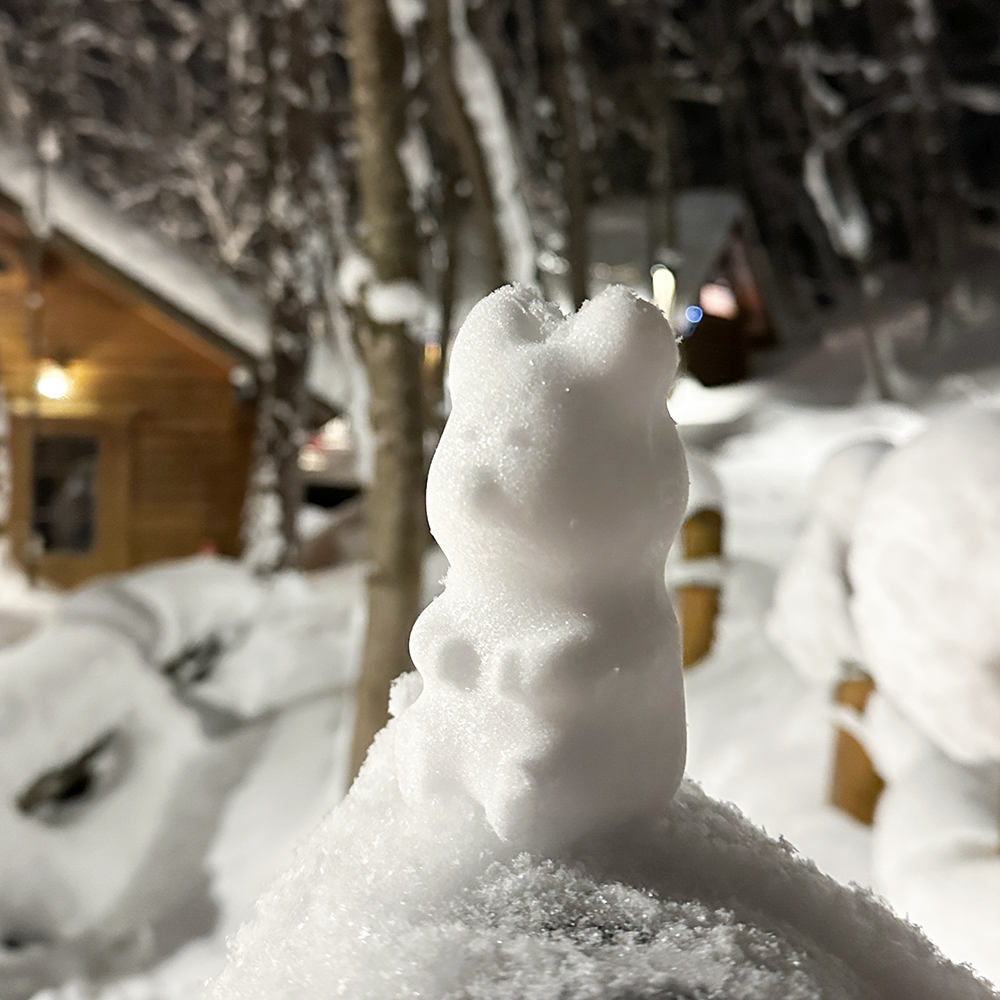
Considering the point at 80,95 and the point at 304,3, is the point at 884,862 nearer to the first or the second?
Result: the point at 304,3

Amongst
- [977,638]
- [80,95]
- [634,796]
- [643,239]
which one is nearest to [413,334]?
[977,638]

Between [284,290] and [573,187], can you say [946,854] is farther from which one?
[284,290]

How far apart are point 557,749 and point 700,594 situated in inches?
194

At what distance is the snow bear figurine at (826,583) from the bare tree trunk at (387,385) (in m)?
1.73

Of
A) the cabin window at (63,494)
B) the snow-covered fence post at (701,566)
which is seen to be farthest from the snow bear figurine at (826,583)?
the cabin window at (63,494)

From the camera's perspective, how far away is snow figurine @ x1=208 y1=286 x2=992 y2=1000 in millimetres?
915

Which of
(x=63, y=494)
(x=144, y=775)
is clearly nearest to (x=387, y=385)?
(x=144, y=775)

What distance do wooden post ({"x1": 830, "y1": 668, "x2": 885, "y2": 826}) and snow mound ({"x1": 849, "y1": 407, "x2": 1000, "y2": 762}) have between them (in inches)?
39.4

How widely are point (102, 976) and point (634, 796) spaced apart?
169 inches

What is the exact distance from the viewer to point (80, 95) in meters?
19.9

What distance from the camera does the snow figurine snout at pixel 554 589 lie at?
100 cm

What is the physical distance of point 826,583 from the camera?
3654 mm

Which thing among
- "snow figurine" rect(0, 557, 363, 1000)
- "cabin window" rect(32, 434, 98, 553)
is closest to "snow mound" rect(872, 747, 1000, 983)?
"snow figurine" rect(0, 557, 363, 1000)

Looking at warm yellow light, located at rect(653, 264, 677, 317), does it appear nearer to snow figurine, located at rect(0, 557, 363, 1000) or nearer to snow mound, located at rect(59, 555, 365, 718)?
snow mound, located at rect(59, 555, 365, 718)
